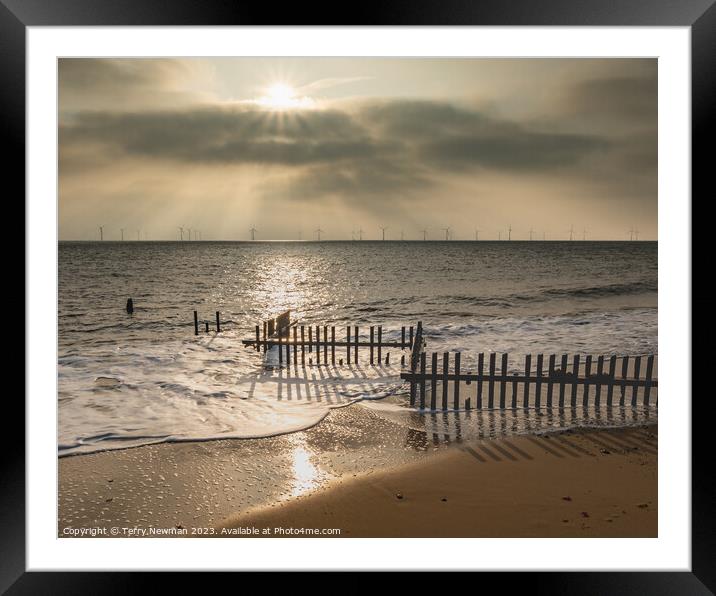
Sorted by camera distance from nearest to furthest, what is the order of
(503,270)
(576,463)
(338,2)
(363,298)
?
(338,2) < (576,463) < (363,298) < (503,270)

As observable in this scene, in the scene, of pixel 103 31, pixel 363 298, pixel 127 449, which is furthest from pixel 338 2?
pixel 363 298

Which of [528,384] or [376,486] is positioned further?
[528,384]

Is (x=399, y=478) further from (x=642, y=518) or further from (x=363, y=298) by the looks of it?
(x=363, y=298)

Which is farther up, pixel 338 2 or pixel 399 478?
pixel 338 2

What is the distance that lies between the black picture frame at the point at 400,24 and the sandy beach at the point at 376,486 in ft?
3.31

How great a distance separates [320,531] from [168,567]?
5.42 ft

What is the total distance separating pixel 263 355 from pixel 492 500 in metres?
9.96

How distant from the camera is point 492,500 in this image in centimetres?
566

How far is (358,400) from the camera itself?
9.84 meters

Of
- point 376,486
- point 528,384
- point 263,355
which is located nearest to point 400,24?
point 376,486

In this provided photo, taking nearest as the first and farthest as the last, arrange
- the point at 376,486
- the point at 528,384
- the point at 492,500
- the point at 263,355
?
the point at 492,500, the point at 376,486, the point at 528,384, the point at 263,355

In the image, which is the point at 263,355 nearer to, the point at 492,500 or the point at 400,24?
the point at 492,500

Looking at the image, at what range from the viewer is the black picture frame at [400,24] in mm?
4008

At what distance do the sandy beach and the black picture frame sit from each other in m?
1.01
